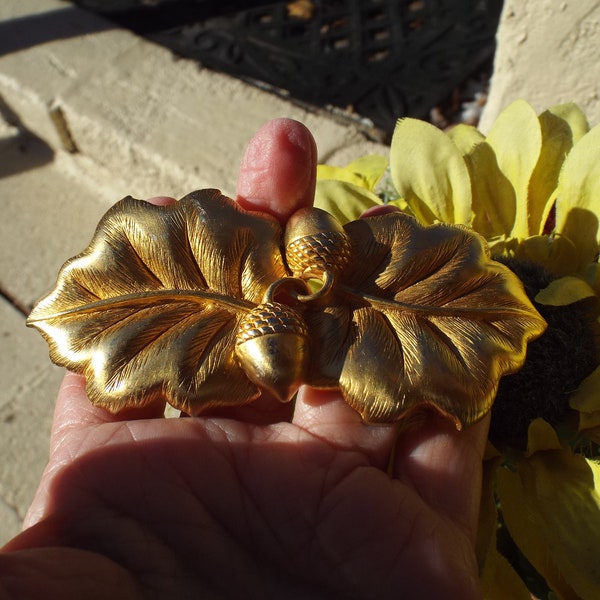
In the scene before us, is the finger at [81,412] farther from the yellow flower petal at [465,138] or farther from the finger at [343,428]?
the yellow flower petal at [465,138]

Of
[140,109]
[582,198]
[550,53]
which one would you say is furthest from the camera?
[140,109]

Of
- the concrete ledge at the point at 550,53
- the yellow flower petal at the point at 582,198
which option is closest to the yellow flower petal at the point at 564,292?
the yellow flower petal at the point at 582,198

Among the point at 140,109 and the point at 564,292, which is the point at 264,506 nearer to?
the point at 564,292

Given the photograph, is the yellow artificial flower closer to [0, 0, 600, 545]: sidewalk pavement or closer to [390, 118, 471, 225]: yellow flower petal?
[390, 118, 471, 225]: yellow flower petal

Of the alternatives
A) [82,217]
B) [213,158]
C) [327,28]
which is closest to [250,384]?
[213,158]

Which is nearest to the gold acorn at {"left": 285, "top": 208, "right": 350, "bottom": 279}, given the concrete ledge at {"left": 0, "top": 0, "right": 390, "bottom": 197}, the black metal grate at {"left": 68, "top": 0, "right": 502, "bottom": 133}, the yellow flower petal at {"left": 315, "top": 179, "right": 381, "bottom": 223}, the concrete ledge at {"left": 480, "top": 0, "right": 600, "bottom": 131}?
the yellow flower petal at {"left": 315, "top": 179, "right": 381, "bottom": 223}

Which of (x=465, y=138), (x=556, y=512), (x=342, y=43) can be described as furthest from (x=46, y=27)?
(x=556, y=512)
